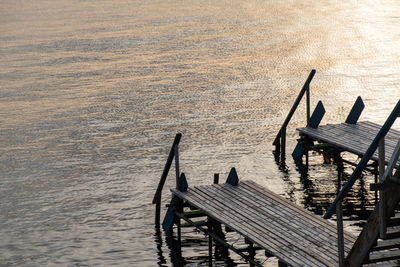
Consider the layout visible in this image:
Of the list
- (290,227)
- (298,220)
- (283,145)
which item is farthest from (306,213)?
(283,145)

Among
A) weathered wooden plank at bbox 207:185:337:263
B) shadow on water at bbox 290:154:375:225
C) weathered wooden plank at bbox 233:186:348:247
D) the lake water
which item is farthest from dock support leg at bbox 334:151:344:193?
weathered wooden plank at bbox 233:186:348:247

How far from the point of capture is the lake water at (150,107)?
31.0 metres

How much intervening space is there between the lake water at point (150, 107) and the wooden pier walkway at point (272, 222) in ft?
7.12

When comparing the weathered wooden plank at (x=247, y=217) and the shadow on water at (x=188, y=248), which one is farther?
the shadow on water at (x=188, y=248)

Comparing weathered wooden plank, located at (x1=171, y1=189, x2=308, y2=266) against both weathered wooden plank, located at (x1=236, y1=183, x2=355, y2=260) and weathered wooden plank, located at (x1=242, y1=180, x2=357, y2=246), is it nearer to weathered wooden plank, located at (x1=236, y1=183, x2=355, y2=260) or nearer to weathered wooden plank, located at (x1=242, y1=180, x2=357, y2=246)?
weathered wooden plank, located at (x1=236, y1=183, x2=355, y2=260)

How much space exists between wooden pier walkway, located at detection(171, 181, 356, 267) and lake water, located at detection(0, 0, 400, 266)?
217cm

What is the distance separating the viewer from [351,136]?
1296 inches

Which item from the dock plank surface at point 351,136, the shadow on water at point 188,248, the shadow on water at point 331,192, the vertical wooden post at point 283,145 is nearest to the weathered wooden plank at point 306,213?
the shadow on water at point 188,248

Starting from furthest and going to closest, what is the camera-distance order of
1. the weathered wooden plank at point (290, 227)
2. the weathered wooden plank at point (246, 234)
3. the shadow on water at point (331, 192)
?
the shadow on water at point (331, 192)
the weathered wooden plank at point (290, 227)
the weathered wooden plank at point (246, 234)

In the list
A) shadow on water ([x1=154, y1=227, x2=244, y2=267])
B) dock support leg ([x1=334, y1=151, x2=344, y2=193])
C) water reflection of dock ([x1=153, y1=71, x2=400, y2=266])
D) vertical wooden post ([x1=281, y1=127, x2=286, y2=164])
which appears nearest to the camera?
water reflection of dock ([x1=153, y1=71, x2=400, y2=266])

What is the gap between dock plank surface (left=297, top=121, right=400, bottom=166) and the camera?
31109mm

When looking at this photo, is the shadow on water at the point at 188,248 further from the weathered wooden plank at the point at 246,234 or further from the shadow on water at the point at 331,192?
the shadow on water at the point at 331,192

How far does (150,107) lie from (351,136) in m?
19.1

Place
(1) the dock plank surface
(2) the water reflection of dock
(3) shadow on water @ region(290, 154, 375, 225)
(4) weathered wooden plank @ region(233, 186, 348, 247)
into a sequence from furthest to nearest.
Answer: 1. (3) shadow on water @ region(290, 154, 375, 225)
2. (1) the dock plank surface
3. (4) weathered wooden plank @ region(233, 186, 348, 247)
4. (2) the water reflection of dock
